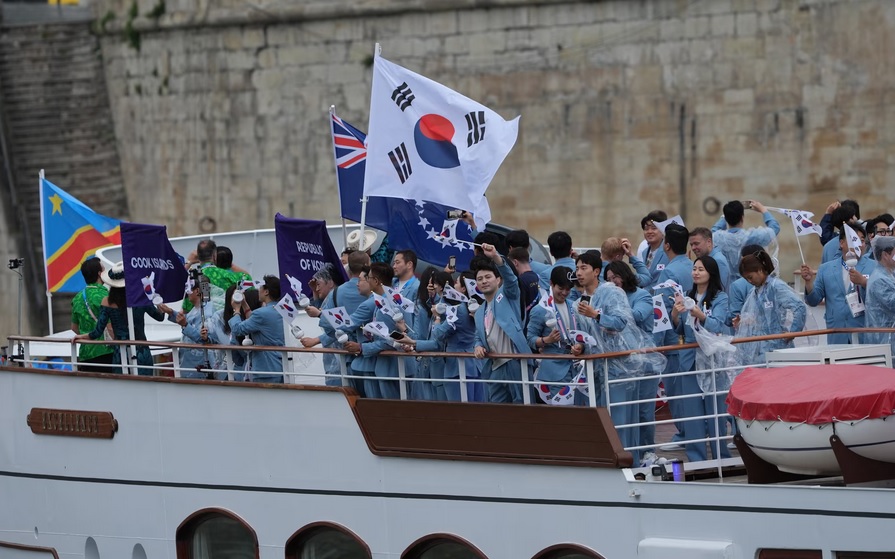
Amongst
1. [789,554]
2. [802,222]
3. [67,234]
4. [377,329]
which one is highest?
[67,234]

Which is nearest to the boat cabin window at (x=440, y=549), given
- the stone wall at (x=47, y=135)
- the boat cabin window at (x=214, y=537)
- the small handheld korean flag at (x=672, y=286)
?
the boat cabin window at (x=214, y=537)

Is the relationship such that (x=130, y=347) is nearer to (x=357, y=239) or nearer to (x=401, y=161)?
(x=357, y=239)

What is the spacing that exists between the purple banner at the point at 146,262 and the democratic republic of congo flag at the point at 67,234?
3108mm

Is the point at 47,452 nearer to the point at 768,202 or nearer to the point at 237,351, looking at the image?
the point at 237,351

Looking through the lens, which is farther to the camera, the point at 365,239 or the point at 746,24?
the point at 746,24

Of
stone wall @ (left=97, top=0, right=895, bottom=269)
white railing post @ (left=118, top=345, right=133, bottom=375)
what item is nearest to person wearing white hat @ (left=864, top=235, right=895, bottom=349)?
white railing post @ (left=118, top=345, right=133, bottom=375)

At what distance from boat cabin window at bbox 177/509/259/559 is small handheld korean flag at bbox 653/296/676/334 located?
2.96m

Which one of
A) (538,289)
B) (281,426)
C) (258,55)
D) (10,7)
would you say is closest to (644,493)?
(538,289)

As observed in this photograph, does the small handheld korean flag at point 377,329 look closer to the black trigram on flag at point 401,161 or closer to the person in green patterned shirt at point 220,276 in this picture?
the black trigram on flag at point 401,161

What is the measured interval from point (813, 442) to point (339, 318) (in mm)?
3033

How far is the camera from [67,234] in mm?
13688

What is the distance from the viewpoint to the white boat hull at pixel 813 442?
7.23m

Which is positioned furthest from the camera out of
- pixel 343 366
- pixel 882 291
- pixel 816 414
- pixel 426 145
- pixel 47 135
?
pixel 47 135

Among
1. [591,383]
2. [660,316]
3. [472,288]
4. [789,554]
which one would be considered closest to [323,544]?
[472,288]
